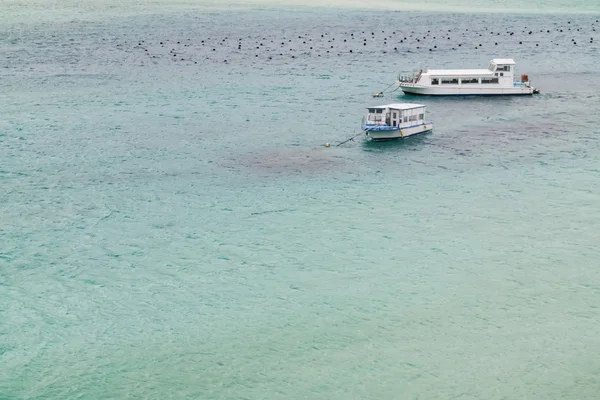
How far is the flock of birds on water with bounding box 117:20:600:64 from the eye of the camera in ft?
324

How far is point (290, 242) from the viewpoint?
39.1 meters

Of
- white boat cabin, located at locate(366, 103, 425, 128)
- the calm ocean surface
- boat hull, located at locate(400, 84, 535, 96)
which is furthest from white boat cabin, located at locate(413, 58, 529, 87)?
white boat cabin, located at locate(366, 103, 425, 128)

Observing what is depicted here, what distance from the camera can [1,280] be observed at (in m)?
35.0

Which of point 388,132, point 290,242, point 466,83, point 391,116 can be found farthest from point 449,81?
point 290,242

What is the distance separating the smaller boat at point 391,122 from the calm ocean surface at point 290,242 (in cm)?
127

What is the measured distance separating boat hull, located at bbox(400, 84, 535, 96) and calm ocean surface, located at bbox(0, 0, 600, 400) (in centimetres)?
85

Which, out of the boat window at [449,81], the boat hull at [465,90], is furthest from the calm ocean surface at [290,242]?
the boat window at [449,81]

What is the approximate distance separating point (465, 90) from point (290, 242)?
38.7 metres

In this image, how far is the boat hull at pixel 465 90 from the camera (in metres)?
72.1

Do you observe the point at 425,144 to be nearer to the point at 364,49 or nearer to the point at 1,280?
the point at 1,280

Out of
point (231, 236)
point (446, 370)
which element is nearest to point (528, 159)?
point (231, 236)

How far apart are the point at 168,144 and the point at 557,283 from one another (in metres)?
30.5

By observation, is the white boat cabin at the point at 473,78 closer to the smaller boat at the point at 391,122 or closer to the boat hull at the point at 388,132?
the smaller boat at the point at 391,122

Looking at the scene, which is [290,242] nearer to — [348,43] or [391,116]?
[391,116]
